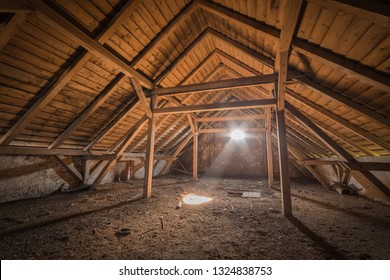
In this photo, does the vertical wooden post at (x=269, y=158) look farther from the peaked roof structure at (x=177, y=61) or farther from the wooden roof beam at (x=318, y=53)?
the wooden roof beam at (x=318, y=53)

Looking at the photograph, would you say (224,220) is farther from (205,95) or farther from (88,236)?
(205,95)

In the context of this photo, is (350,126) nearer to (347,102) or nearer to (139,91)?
(347,102)

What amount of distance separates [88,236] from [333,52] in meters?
4.86

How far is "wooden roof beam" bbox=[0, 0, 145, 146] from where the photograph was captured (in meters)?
3.14

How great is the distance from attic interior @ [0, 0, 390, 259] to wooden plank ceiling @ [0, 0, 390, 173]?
0.08 ft

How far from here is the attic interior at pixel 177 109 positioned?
7.59ft

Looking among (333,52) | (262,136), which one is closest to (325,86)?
(333,52)

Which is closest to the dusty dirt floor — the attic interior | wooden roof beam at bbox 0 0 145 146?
the attic interior

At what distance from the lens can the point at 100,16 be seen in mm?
3076

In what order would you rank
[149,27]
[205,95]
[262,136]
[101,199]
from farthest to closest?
1. [262,136]
2. [205,95]
3. [101,199]
4. [149,27]

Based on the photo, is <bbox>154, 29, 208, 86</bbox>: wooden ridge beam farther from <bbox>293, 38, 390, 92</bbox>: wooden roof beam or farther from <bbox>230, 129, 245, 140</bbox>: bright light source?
<bbox>230, 129, 245, 140</bbox>: bright light source

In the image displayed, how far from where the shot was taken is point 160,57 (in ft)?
15.0

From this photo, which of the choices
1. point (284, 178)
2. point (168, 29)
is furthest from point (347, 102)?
point (168, 29)

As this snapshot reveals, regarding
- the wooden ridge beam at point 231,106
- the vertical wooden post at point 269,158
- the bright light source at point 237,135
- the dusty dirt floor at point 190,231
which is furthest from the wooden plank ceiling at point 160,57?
the bright light source at point 237,135
